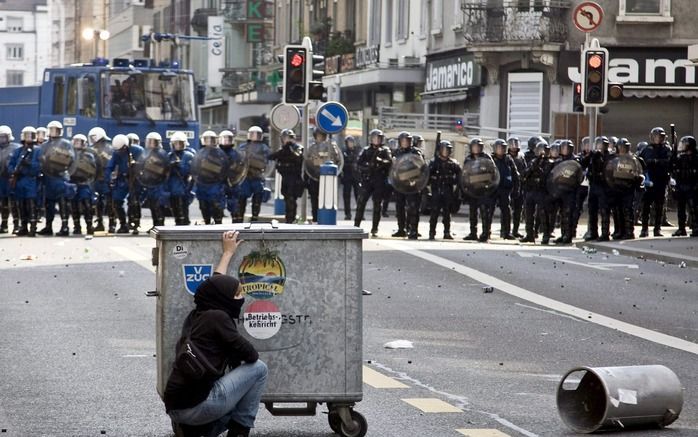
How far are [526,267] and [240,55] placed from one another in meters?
64.7

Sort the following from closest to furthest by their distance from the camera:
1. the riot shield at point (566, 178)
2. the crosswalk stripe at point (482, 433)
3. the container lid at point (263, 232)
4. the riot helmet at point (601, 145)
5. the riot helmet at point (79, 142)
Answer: the container lid at point (263, 232) → the crosswalk stripe at point (482, 433) → the riot shield at point (566, 178) → the riot helmet at point (601, 145) → the riot helmet at point (79, 142)

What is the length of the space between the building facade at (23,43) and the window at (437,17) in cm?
11612

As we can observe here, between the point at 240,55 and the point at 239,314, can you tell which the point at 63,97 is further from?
the point at 240,55

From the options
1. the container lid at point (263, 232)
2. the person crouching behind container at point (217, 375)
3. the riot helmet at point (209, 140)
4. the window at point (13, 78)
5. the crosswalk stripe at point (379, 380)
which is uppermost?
the window at point (13, 78)

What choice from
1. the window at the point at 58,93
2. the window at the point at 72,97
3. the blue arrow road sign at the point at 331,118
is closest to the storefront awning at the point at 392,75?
the window at the point at 58,93

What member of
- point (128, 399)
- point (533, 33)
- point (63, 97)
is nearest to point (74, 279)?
point (128, 399)

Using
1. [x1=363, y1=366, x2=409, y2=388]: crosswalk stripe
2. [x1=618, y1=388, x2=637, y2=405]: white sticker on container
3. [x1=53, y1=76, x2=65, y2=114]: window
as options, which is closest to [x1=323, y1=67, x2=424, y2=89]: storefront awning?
[x1=53, y1=76, x2=65, y2=114]: window

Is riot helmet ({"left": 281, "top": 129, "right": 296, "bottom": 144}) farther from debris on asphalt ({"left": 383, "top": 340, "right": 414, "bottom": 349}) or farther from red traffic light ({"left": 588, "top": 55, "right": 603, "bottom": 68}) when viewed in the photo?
debris on asphalt ({"left": 383, "top": 340, "right": 414, "bottom": 349})

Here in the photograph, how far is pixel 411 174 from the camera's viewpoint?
28.7 metres

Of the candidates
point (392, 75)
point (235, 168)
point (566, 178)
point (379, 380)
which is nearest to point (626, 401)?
point (379, 380)

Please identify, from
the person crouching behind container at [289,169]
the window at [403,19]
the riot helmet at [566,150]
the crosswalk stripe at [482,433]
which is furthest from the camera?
the window at [403,19]

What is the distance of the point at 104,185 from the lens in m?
29.6

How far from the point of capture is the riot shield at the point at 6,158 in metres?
28.8

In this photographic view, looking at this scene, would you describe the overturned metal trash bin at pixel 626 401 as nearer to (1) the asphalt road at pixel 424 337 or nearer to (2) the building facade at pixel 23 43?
(1) the asphalt road at pixel 424 337
